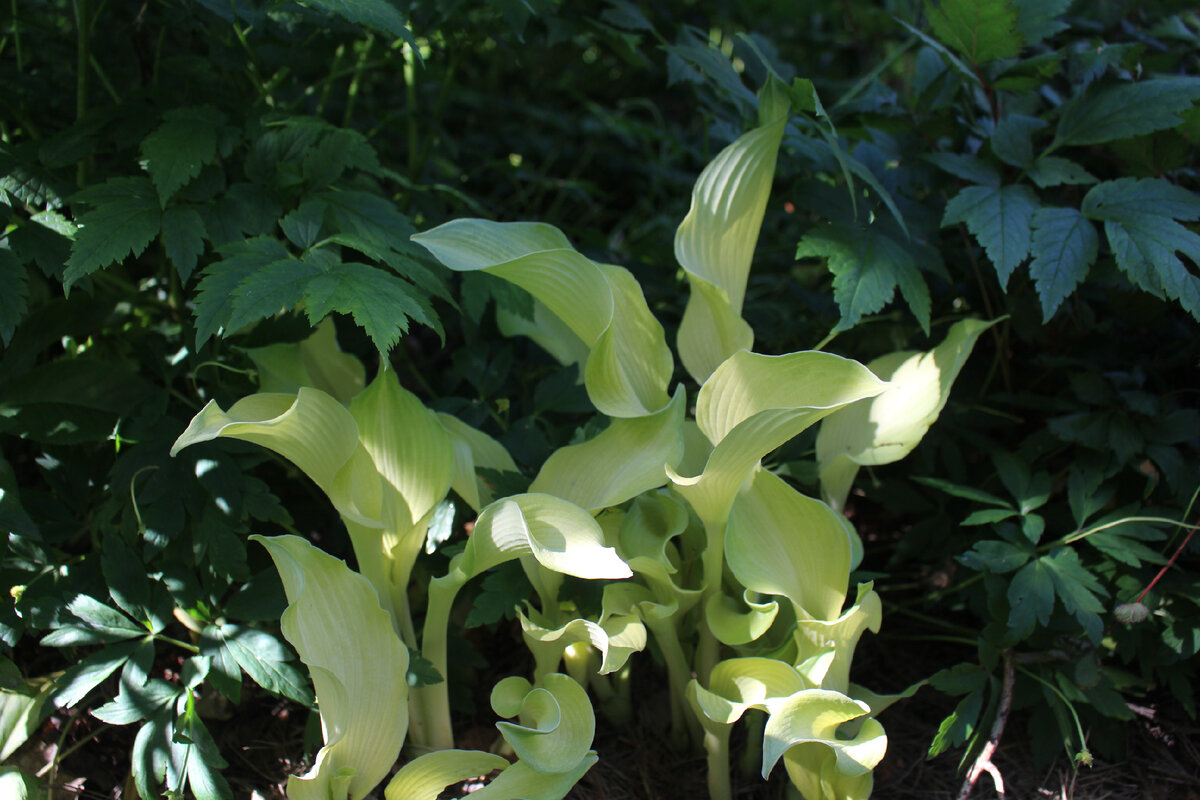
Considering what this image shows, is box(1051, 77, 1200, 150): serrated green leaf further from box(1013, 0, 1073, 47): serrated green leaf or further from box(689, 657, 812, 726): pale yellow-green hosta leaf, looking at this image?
box(689, 657, 812, 726): pale yellow-green hosta leaf

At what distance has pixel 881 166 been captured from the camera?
3.87 ft

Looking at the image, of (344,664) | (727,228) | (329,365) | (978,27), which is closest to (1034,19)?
(978,27)

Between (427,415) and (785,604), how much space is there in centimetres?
47

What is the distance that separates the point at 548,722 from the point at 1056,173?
919mm

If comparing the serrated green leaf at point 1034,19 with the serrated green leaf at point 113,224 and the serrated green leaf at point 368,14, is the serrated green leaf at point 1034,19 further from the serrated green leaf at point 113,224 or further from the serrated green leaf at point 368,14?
the serrated green leaf at point 113,224

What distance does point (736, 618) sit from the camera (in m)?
0.89

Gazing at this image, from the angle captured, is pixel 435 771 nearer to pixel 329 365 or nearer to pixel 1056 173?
pixel 329 365

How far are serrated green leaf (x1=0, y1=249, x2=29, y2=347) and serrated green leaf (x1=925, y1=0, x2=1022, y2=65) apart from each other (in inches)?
44.5

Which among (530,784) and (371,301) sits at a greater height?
(371,301)

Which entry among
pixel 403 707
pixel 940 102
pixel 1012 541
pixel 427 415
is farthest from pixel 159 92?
pixel 1012 541

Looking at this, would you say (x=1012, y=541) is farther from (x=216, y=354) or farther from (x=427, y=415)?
(x=216, y=354)

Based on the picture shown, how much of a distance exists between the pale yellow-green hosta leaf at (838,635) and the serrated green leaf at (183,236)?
772 millimetres

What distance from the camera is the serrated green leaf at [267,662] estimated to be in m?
0.89

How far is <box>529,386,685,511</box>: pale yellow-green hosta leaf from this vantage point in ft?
2.84
